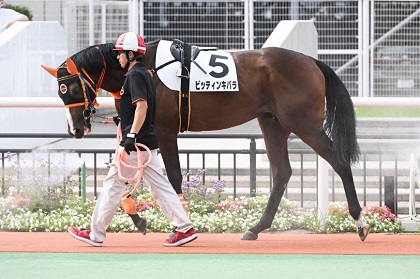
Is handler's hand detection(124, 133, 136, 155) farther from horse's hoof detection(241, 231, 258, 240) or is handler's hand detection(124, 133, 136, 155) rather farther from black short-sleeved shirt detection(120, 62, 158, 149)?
horse's hoof detection(241, 231, 258, 240)

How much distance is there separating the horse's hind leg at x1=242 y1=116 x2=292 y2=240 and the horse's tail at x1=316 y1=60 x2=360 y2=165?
0.42 meters

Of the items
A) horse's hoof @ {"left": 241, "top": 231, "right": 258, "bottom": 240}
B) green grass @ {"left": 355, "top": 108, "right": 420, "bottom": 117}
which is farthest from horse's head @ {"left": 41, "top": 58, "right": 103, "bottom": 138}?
green grass @ {"left": 355, "top": 108, "right": 420, "bottom": 117}

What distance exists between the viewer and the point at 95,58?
10.5 m

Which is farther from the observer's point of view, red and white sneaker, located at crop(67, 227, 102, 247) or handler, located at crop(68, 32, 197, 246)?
red and white sneaker, located at crop(67, 227, 102, 247)

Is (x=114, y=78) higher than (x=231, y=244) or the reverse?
higher

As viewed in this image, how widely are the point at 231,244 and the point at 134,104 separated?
4.89 ft

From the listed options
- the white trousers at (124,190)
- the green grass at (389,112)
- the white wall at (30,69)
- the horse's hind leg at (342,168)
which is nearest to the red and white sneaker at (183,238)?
the white trousers at (124,190)

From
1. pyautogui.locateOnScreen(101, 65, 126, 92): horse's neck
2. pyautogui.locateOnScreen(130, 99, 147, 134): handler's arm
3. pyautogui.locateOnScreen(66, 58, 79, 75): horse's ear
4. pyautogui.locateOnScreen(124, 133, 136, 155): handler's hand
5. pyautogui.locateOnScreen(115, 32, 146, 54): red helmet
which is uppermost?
pyautogui.locateOnScreen(115, 32, 146, 54): red helmet

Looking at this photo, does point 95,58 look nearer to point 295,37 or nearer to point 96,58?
point 96,58

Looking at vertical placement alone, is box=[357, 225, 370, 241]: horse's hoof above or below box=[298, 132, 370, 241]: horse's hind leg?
below

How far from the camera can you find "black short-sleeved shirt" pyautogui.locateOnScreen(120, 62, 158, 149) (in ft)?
32.6

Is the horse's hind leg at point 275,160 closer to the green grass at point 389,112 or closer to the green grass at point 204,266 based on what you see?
the green grass at point 204,266

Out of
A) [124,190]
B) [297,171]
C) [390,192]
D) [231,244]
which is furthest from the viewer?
[297,171]

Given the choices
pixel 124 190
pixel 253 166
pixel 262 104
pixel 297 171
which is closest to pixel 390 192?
pixel 253 166
